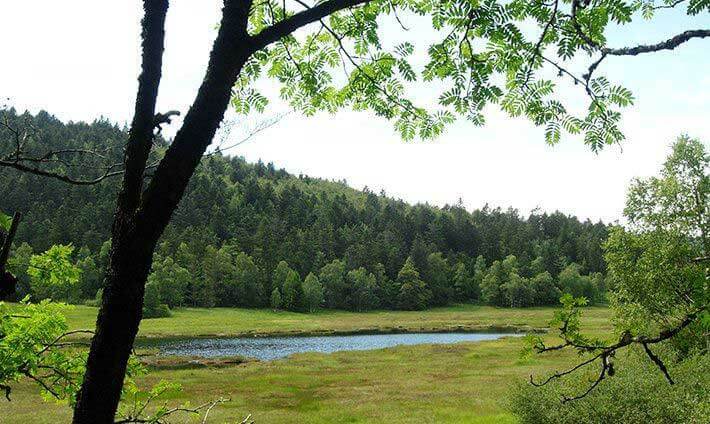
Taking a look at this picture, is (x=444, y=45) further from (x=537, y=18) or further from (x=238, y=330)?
(x=238, y=330)

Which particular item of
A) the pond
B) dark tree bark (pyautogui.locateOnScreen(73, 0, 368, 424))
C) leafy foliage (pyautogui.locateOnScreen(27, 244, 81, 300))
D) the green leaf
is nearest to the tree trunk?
dark tree bark (pyautogui.locateOnScreen(73, 0, 368, 424))

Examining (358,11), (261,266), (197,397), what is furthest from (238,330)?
(358,11)

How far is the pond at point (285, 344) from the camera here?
221ft

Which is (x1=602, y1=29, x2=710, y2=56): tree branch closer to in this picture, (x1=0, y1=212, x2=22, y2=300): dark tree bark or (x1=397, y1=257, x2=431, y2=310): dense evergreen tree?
(x1=0, y1=212, x2=22, y2=300): dark tree bark

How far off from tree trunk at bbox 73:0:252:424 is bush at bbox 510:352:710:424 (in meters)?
19.4

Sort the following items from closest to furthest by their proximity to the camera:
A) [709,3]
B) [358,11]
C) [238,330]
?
1. [709,3]
2. [358,11]
3. [238,330]

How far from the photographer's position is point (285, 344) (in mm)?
78562

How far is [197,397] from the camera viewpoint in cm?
3894

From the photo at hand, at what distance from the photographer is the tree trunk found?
123 inches

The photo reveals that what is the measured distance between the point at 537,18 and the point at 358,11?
1843 mm

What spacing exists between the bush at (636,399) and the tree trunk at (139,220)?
63.5 ft

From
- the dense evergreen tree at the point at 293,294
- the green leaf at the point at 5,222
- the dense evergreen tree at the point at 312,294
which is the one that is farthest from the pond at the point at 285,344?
the green leaf at the point at 5,222

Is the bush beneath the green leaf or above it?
beneath

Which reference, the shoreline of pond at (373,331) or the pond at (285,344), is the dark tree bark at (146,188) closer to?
the pond at (285,344)
